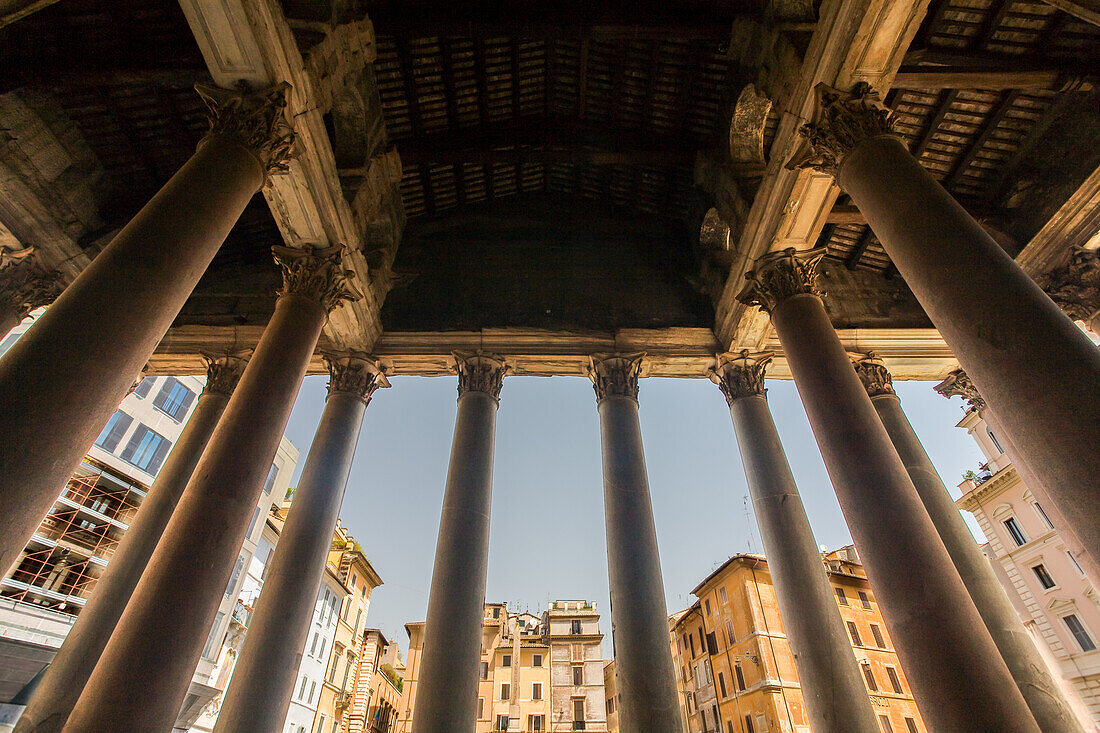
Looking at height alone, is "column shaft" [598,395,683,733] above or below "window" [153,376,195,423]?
below

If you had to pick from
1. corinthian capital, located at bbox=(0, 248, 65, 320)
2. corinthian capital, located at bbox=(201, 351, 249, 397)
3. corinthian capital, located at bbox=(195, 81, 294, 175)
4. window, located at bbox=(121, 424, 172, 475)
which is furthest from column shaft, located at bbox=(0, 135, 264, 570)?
window, located at bbox=(121, 424, 172, 475)

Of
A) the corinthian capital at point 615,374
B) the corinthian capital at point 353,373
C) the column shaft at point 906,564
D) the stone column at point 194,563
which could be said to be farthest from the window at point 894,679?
the stone column at point 194,563

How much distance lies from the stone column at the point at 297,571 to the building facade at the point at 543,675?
89.8ft

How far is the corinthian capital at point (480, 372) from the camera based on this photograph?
11.0 m

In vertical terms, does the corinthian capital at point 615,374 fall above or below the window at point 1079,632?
above

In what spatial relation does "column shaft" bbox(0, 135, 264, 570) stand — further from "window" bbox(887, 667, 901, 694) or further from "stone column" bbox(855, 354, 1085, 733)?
"window" bbox(887, 667, 901, 694)

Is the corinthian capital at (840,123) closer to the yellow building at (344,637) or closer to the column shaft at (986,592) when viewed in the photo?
the column shaft at (986,592)

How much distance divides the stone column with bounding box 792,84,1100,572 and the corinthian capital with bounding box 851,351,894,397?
229 inches

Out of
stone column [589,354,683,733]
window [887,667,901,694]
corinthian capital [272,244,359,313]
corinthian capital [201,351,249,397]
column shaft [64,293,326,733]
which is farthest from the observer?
window [887,667,901,694]

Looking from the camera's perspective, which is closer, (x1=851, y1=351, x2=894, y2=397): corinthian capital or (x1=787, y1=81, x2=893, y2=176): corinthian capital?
(x1=787, y1=81, x2=893, y2=176): corinthian capital

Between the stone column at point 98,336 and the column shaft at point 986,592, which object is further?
the column shaft at point 986,592

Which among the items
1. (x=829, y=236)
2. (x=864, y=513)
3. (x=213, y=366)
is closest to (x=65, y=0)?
(x=213, y=366)

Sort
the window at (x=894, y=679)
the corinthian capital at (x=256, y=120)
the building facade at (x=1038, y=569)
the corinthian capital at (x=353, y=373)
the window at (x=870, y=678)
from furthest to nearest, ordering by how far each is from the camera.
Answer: the window at (x=894, y=679) < the window at (x=870, y=678) < the building facade at (x=1038, y=569) < the corinthian capital at (x=353, y=373) < the corinthian capital at (x=256, y=120)

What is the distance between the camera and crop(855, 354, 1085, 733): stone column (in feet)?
A: 25.0
